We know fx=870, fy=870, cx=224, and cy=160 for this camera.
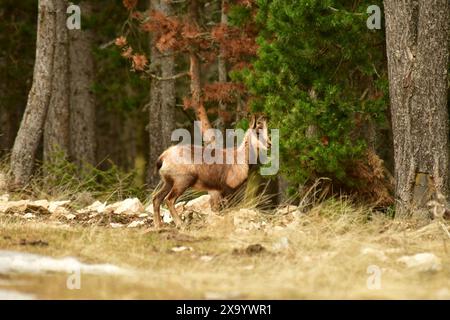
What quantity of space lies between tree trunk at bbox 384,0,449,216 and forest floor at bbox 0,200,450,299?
2.23 ft

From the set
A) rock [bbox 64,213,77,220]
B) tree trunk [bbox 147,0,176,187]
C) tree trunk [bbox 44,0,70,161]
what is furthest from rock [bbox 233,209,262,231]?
tree trunk [bbox 44,0,70,161]

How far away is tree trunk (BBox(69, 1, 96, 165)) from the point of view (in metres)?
23.2

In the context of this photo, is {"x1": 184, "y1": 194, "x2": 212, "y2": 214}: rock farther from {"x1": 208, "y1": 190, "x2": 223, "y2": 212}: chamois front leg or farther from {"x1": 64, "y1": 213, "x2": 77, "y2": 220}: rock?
{"x1": 64, "y1": 213, "x2": 77, "y2": 220}: rock

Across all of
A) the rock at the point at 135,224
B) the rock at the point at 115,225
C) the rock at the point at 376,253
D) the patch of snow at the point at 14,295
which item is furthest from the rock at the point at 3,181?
the rock at the point at 376,253

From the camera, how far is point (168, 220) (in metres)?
13.0

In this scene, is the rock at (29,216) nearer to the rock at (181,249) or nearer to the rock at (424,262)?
the rock at (181,249)

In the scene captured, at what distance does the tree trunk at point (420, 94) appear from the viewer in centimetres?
1192

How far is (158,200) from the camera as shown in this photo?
40.3ft

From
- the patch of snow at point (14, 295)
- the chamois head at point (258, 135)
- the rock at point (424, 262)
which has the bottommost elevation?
the patch of snow at point (14, 295)

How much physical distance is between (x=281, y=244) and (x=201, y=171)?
2541 millimetres

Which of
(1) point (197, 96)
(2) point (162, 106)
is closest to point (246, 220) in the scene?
(1) point (197, 96)

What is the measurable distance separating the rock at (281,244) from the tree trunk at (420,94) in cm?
253

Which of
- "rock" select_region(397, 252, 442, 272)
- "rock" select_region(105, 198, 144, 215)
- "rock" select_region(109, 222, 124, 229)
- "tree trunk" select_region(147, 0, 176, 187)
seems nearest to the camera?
"rock" select_region(397, 252, 442, 272)
